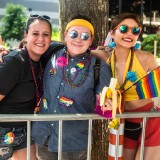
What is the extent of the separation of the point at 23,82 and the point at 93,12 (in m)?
1.50

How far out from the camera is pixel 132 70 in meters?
2.94

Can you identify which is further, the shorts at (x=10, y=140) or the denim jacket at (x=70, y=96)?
the shorts at (x=10, y=140)

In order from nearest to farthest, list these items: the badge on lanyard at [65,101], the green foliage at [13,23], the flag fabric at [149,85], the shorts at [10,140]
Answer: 1. the flag fabric at [149,85]
2. the badge on lanyard at [65,101]
3. the shorts at [10,140]
4. the green foliage at [13,23]

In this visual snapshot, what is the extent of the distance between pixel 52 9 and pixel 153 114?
4111 centimetres

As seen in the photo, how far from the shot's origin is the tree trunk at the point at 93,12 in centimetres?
390

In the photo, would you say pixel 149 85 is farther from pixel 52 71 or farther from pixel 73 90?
pixel 52 71

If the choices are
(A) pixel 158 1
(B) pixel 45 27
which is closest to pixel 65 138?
(B) pixel 45 27

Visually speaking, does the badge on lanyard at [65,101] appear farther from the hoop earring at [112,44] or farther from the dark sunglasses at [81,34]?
the hoop earring at [112,44]

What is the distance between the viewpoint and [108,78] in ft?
9.16

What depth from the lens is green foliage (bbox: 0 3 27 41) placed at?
2811 centimetres

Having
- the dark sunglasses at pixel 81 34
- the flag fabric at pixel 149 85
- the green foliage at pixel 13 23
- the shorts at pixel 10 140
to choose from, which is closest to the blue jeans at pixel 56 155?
the shorts at pixel 10 140

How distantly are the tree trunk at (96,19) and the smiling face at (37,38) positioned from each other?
39.1 inches

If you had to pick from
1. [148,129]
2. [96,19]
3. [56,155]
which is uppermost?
[96,19]

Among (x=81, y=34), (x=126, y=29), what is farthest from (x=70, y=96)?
(x=126, y=29)
